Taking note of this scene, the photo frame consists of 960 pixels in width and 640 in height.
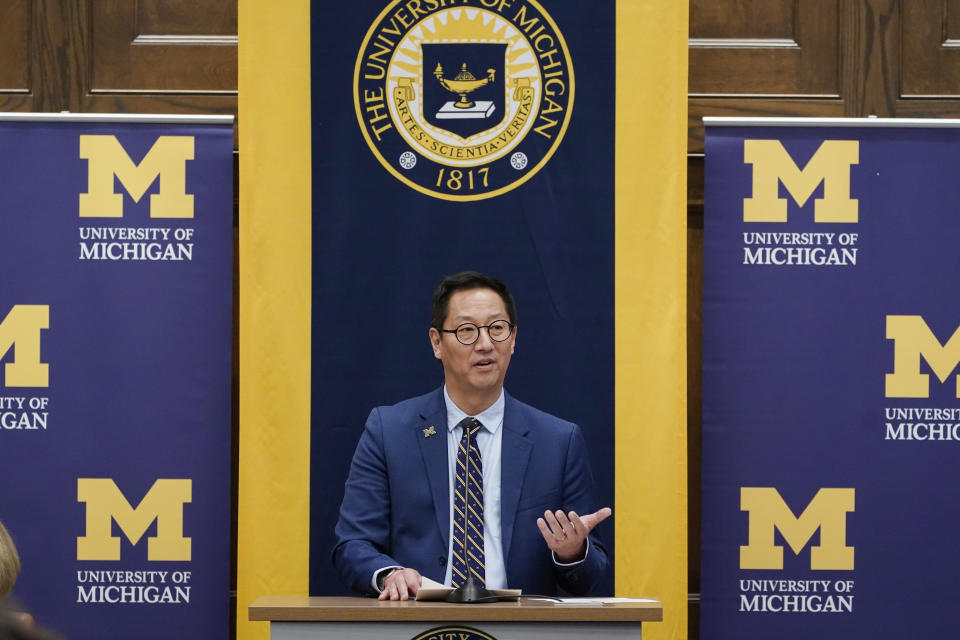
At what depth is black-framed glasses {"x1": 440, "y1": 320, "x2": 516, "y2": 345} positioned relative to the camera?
3783 millimetres

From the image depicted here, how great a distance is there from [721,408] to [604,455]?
1.72ft

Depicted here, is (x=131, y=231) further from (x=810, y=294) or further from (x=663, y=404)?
(x=810, y=294)

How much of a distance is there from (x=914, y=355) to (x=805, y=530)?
0.77 metres

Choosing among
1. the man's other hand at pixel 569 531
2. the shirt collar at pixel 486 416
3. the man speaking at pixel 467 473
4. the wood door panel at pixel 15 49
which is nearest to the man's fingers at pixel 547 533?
the man's other hand at pixel 569 531

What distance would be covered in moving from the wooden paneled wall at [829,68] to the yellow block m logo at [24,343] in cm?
251

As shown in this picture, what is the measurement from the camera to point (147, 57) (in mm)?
4562

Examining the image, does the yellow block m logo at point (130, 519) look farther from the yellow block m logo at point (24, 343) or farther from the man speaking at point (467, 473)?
the man speaking at point (467, 473)

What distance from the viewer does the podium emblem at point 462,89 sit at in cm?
400

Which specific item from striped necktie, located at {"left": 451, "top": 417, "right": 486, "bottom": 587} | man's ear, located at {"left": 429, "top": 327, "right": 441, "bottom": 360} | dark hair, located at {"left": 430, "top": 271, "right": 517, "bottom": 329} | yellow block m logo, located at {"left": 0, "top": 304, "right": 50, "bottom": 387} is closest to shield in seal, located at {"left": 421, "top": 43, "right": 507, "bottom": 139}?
dark hair, located at {"left": 430, "top": 271, "right": 517, "bottom": 329}

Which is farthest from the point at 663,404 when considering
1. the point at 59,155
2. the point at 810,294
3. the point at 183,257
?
the point at 59,155

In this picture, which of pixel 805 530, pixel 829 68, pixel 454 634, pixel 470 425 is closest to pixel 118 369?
pixel 470 425

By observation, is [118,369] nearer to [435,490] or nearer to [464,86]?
[435,490]

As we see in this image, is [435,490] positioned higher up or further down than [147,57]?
further down

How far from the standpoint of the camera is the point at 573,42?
13.2 feet
